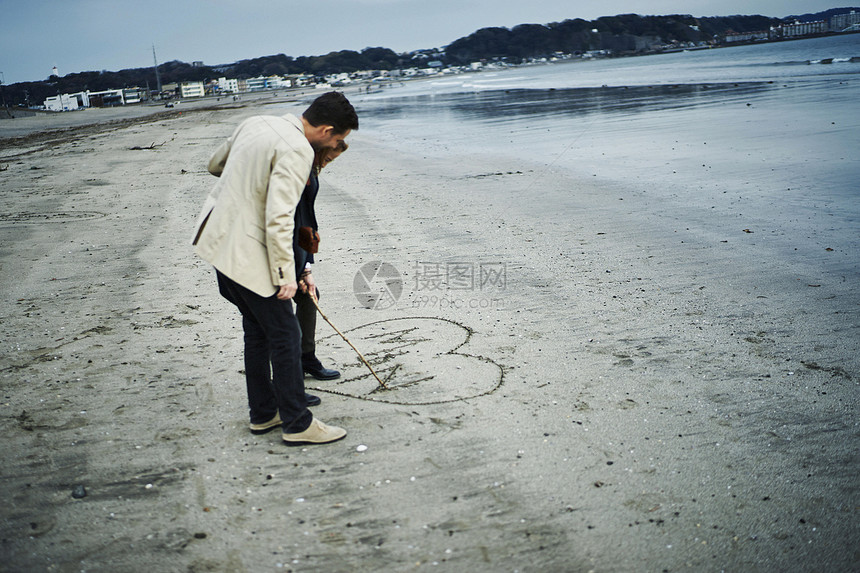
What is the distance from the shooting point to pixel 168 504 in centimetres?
297

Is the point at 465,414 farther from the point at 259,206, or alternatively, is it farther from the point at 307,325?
the point at 259,206

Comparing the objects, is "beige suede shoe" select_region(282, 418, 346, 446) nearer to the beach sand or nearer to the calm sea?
the beach sand

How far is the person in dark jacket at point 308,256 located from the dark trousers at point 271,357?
0.34 meters

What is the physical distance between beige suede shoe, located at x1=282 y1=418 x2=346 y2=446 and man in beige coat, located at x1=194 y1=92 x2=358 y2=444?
23 cm

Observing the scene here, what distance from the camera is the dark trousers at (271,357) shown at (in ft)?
10.5

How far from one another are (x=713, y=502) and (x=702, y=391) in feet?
3.63

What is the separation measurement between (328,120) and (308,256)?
0.98 meters

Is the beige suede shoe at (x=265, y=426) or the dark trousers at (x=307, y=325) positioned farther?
the dark trousers at (x=307, y=325)

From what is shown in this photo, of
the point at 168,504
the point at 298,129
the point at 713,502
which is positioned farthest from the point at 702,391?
the point at 168,504

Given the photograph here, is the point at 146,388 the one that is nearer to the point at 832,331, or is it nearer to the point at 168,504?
the point at 168,504

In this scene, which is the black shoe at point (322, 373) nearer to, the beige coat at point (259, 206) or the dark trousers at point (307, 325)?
the dark trousers at point (307, 325)

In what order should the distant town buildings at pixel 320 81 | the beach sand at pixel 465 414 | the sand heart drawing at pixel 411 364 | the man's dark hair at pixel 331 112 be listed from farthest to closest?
the distant town buildings at pixel 320 81, the sand heart drawing at pixel 411 364, the man's dark hair at pixel 331 112, the beach sand at pixel 465 414

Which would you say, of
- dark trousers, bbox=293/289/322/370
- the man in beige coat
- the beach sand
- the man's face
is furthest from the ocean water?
the man in beige coat

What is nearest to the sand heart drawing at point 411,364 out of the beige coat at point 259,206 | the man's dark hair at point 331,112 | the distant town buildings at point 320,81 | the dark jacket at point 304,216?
the dark jacket at point 304,216
